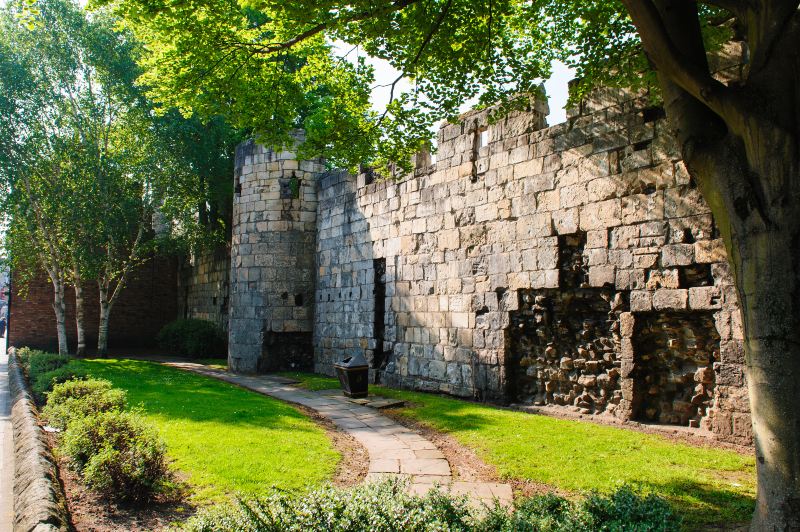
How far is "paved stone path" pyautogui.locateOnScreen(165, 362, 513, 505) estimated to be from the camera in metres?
5.64

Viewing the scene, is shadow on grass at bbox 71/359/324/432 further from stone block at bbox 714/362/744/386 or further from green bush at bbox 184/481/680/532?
stone block at bbox 714/362/744/386

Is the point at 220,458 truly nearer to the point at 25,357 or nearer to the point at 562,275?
the point at 562,275

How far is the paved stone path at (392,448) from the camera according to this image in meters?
5.64

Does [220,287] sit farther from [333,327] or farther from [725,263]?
[725,263]

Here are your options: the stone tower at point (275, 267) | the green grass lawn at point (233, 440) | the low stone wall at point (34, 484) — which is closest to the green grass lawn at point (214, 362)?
the stone tower at point (275, 267)

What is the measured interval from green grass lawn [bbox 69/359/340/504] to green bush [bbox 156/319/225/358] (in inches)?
296

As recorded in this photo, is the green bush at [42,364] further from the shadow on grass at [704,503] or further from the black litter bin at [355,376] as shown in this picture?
the shadow on grass at [704,503]

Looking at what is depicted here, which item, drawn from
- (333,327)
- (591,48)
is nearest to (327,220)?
(333,327)

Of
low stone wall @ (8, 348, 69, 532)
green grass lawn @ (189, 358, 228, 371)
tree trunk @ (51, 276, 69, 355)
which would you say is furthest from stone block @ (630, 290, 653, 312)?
tree trunk @ (51, 276, 69, 355)

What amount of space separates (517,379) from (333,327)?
6220 millimetres

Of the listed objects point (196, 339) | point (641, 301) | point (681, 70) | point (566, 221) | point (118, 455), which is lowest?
point (118, 455)

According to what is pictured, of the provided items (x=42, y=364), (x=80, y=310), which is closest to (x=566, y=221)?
(x=42, y=364)

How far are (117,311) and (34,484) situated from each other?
20.8 metres

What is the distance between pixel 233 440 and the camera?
7.34 meters
